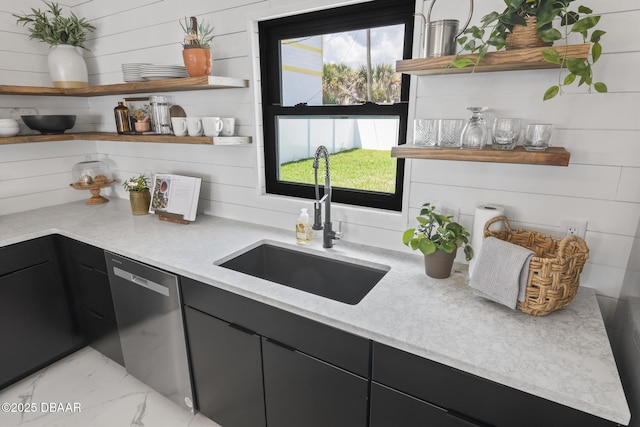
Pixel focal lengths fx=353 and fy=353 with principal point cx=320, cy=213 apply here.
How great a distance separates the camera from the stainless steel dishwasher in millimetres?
1675

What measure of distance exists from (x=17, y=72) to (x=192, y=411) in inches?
98.0

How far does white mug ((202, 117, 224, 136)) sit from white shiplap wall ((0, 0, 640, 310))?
0.48ft

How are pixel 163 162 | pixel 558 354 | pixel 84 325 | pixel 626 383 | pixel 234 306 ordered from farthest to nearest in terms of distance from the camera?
pixel 163 162
pixel 84 325
pixel 234 306
pixel 626 383
pixel 558 354

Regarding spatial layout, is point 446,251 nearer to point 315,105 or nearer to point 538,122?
point 538,122

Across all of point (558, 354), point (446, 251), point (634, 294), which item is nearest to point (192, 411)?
Answer: point (446, 251)

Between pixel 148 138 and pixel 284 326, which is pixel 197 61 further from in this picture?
pixel 284 326

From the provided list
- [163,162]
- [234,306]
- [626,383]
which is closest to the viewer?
[626,383]

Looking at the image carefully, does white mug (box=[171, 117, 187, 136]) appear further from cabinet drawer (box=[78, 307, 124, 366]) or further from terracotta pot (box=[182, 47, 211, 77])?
cabinet drawer (box=[78, 307, 124, 366])

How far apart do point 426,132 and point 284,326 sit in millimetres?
933

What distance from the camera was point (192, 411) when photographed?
5.87 ft

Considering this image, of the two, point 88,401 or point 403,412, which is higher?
point 403,412

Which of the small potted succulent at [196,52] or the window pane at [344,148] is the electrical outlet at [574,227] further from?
the small potted succulent at [196,52]

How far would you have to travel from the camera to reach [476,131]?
1281mm

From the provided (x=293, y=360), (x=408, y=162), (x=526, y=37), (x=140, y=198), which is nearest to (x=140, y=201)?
(x=140, y=198)
